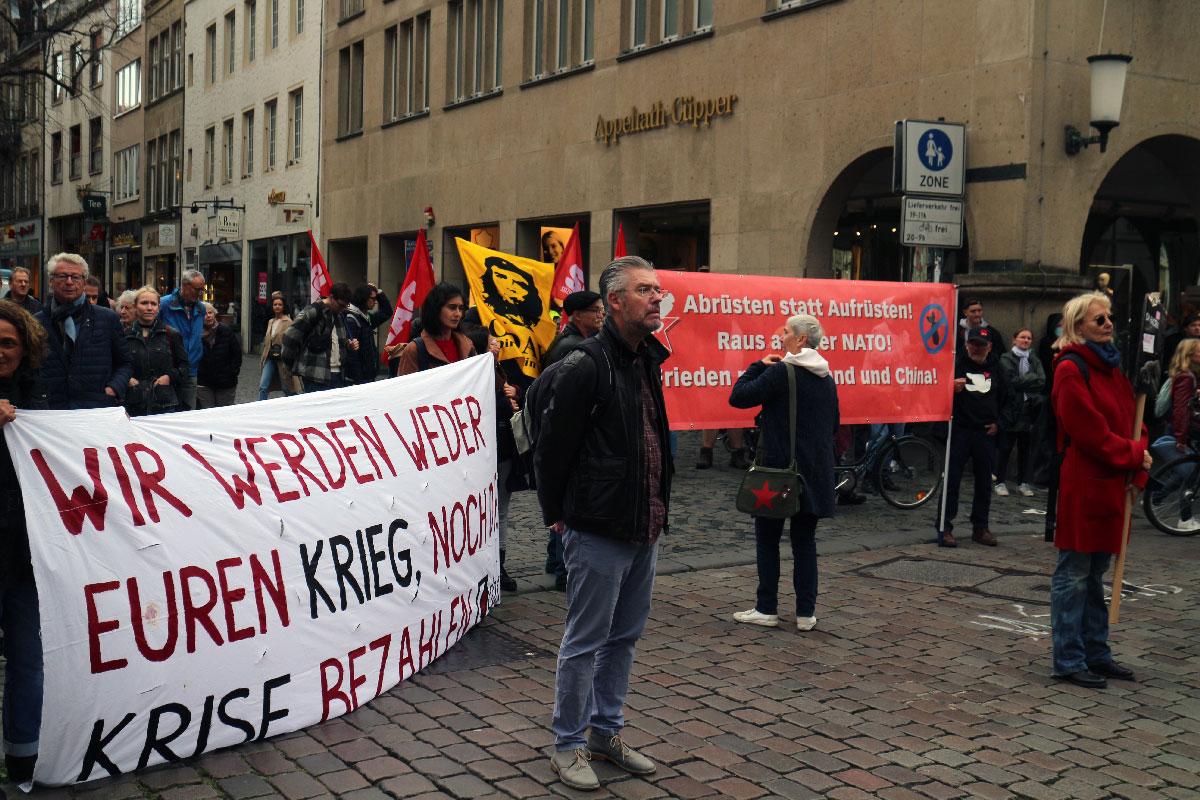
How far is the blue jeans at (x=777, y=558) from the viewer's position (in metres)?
7.25

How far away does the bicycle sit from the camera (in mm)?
11977

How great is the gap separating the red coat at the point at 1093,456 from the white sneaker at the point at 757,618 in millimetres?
1682

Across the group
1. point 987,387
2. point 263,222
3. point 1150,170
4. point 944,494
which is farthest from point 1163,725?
point 263,222

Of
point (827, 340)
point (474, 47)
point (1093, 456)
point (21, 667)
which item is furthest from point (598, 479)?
point (474, 47)

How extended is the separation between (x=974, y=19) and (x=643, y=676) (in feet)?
35.5

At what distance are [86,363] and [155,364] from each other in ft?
8.33

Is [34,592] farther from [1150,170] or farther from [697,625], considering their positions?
[1150,170]

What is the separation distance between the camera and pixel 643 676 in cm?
622

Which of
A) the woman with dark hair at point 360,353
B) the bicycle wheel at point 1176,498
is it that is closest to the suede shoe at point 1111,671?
the bicycle wheel at point 1176,498

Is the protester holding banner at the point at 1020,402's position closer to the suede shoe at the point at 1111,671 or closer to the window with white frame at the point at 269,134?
the suede shoe at the point at 1111,671

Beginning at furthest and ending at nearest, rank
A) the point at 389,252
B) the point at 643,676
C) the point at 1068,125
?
the point at 389,252
the point at 1068,125
the point at 643,676

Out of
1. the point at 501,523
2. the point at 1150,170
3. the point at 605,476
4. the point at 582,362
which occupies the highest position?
Result: the point at 1150,170

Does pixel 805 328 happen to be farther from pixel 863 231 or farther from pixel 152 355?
pixel 863 231

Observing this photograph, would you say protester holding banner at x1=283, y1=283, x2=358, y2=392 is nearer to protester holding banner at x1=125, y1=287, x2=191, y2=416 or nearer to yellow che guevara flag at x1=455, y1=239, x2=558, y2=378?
protester holding banner at x1=125, y1=287, x2=191, y2=416
